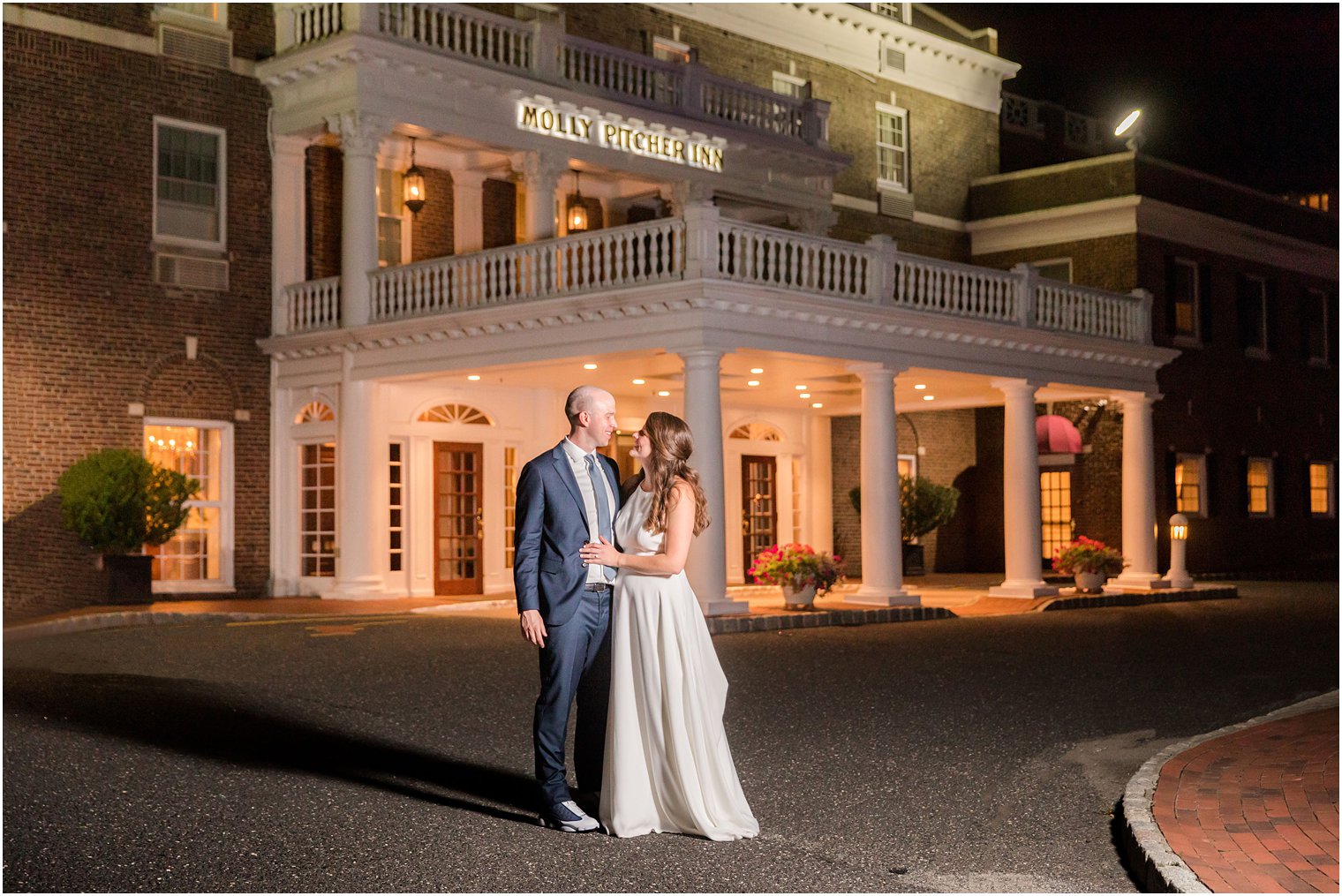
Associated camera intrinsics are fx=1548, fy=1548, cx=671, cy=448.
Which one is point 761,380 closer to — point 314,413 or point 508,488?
point 508,488

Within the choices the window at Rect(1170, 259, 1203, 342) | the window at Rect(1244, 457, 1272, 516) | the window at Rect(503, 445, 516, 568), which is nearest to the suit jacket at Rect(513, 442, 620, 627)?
the window at Rect(503, 445, 516, 568)

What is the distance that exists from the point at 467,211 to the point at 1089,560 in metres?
11.2

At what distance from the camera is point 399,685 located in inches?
472

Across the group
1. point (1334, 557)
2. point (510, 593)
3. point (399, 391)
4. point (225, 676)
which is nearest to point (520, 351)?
point (399, 391)

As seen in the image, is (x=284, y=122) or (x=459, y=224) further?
(x=459, y=224)

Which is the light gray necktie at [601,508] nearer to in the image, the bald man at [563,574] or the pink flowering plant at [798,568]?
the bald man at [563,574]

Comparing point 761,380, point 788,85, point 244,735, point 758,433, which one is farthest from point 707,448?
point 788,85

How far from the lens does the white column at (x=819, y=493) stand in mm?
28750

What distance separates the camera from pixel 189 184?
22.0 metres

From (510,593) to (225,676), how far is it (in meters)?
11.1

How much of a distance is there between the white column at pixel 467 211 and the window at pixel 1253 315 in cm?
1663

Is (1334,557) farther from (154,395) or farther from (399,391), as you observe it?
(154,395)

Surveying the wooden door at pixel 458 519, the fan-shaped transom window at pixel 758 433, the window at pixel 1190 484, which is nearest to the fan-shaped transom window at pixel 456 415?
the wooden door at pixel 458 519

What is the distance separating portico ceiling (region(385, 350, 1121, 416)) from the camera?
20422 mm
